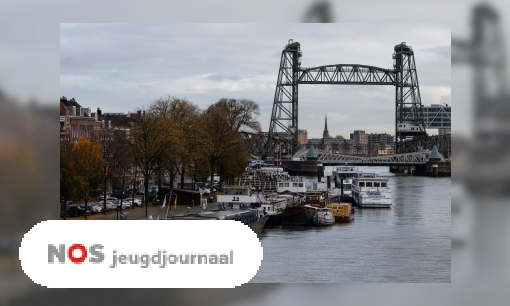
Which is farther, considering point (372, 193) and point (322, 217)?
point (372, 193)

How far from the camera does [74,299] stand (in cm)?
924

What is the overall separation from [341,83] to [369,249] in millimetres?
2937

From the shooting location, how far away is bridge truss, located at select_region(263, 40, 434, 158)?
1659 cm

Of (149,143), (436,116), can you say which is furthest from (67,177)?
(436,116)

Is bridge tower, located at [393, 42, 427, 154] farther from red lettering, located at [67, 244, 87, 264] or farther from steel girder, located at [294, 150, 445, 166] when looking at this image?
red lettering, located at [67, 244, 87, 264]

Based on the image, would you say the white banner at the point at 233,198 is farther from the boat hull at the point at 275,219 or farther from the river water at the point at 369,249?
the boat hull at the point at 275,219

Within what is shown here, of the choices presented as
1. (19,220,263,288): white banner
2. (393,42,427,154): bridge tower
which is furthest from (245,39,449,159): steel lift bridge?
(19,220,263,288): white banner

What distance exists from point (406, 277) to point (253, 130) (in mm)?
12701

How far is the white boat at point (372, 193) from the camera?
25.8 metres

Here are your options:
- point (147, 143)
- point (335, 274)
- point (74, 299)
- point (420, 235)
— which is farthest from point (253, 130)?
point (74, 299)

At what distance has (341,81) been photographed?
15.7 metres

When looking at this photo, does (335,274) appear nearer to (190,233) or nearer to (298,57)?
(190,233)

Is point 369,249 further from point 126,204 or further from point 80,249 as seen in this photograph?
point 80,249

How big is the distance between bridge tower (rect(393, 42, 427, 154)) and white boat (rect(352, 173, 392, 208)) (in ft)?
4.42
